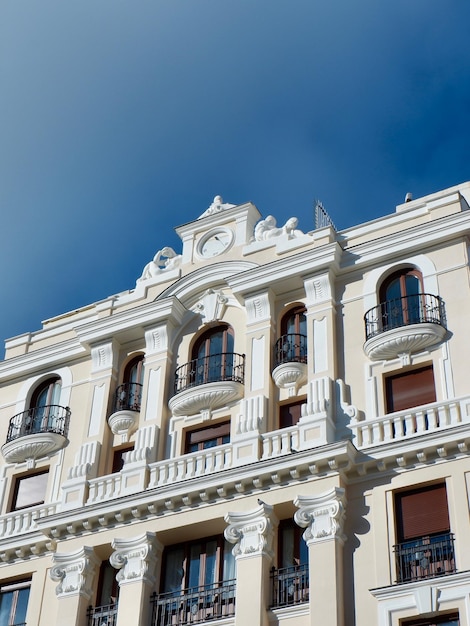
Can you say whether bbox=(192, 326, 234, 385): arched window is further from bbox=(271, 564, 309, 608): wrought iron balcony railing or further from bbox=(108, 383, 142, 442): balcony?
bbox=(271, 564, 309, 608): wrought iron balcony railing

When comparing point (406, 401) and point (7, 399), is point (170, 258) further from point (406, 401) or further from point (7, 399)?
point (406, 401)

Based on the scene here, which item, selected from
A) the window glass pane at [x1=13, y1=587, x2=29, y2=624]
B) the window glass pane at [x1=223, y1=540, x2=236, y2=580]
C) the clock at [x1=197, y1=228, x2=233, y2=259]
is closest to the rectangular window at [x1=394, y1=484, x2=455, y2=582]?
the window glass pane at [x1=223, y1=540, x2=236, y2=580]

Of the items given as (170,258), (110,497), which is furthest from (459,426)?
(170,258)

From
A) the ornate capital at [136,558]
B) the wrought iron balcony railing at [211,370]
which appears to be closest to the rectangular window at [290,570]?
the ornate capital at [136,558]

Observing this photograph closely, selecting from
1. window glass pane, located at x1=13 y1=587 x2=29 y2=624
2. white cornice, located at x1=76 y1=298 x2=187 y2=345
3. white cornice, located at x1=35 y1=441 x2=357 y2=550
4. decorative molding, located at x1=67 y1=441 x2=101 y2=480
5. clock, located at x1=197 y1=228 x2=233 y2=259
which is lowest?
window glass pane, located at x1=13 y1=587 x2=29 y2=624

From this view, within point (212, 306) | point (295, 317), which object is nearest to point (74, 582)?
point (212, 306)

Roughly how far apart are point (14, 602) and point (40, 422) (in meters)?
5.64

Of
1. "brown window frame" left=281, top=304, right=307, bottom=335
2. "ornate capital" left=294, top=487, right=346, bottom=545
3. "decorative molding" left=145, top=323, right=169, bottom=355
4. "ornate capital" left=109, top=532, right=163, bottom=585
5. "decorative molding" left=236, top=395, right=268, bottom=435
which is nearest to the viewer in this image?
"ornate capital" left=294, top=487, right=346, bottom=545

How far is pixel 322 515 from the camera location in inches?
1020

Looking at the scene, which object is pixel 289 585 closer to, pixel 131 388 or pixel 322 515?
pixel 322 515

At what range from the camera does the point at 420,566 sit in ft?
81.1

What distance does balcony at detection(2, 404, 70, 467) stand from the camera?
32281 mm

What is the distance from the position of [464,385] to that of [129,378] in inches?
403

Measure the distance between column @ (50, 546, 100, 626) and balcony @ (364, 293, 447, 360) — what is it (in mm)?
8672
